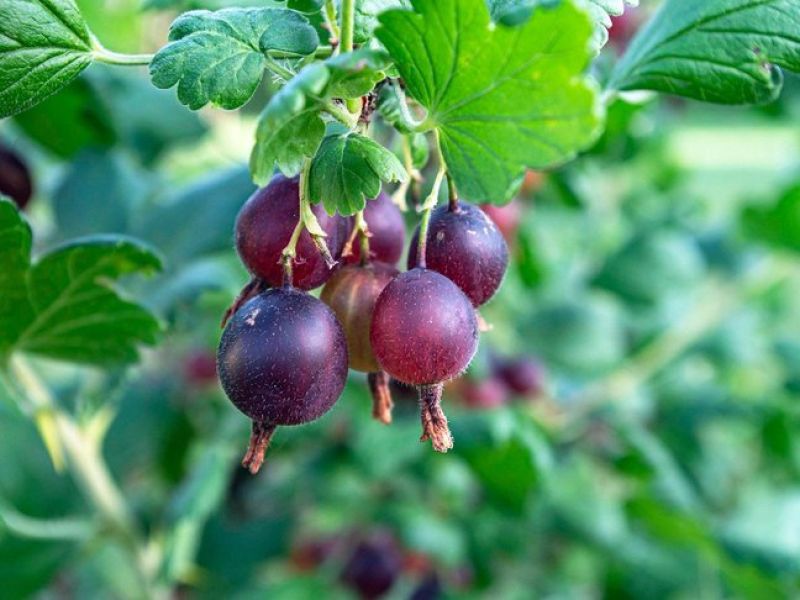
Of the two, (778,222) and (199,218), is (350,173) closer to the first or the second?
(199,218)

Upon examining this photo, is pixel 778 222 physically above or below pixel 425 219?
below

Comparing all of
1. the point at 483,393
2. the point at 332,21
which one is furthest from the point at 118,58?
the point at 483,393

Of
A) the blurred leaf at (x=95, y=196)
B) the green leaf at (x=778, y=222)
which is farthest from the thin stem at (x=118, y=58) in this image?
the green leaf at (x=778, y=222)

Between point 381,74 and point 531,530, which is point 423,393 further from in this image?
point 531,530

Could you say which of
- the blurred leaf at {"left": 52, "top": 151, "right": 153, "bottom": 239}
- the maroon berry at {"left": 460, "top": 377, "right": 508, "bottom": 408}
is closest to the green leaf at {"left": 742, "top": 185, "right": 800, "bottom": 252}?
the maroon berry at {"left": 460, "top": 377, "right": 508, "bottom": 408}

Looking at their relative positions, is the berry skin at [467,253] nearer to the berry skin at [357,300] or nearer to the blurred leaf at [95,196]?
the berry skin at [357,300]
